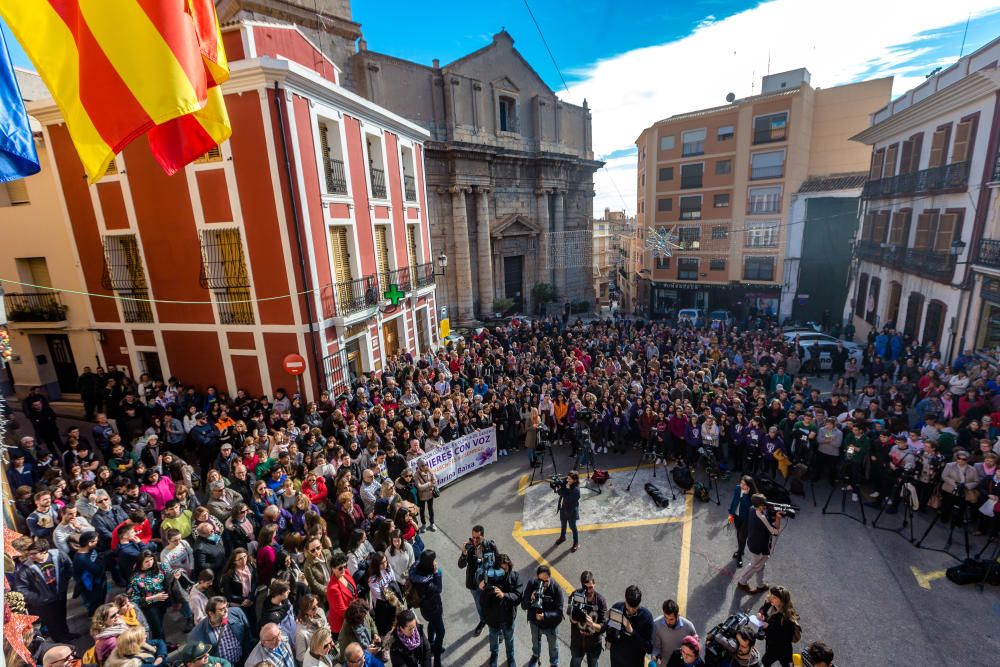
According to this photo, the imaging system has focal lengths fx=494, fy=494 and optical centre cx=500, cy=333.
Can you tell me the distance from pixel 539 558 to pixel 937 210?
20.3 metres

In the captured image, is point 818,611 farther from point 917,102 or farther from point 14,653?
point 917,102

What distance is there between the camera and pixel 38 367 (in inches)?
675

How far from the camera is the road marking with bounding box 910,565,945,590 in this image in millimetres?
7410

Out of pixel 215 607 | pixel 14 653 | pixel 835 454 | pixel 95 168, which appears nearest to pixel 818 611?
pixel 835 454

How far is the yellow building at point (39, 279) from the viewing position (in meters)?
15.9

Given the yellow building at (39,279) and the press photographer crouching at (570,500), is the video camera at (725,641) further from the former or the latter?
the yellow building at (39,279)

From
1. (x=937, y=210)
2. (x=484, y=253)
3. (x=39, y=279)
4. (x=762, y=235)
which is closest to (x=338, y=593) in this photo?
(x=39, y=279)

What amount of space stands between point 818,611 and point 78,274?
20807mm

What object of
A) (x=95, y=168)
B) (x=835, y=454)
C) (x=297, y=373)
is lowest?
(x=835, y=454)

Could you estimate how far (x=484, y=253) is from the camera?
29562 millimetres

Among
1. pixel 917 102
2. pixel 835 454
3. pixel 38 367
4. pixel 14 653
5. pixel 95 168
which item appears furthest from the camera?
pixel 917 102

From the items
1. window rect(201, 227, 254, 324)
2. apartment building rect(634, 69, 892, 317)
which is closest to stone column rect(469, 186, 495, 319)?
apartment building rect(634, 69, 892, 317)

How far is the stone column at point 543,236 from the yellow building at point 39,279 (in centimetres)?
2403

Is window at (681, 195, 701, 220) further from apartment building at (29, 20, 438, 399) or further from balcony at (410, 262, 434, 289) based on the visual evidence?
apartment building at (29, 20, 438, 399)
